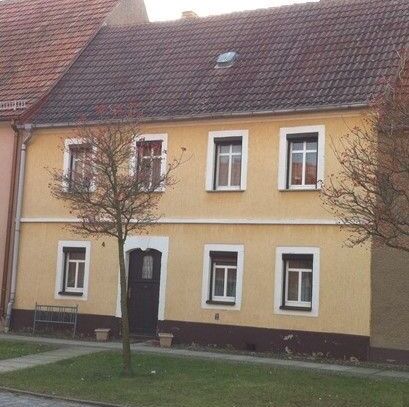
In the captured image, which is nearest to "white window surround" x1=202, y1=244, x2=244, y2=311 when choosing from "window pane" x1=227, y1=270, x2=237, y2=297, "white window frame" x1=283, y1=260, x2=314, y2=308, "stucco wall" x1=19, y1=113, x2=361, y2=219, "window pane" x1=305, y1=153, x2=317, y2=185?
"window pane" x1=227, y1=270, x2=237, y2=297

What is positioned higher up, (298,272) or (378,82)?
(378,82)

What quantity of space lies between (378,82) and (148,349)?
338 inches

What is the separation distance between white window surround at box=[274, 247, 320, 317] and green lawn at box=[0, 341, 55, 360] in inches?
223

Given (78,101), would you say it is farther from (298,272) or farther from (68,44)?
(298,272)

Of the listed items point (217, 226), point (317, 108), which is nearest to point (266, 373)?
point (217, 226)

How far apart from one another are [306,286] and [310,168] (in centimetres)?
294

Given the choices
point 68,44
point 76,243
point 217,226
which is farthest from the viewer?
Result: point 68,44

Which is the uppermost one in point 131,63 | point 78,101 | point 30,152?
point 131,63

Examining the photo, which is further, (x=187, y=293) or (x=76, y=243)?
(x=76, y=243)

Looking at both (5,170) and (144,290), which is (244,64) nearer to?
(144,290)

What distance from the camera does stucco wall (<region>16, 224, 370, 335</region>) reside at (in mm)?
17578

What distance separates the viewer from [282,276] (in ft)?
61.0

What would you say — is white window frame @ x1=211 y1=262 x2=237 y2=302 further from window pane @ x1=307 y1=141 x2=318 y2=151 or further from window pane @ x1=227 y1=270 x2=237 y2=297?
window pane @ x1=307 y1=141 x2=318 y2=151

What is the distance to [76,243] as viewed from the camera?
21.5 meters
